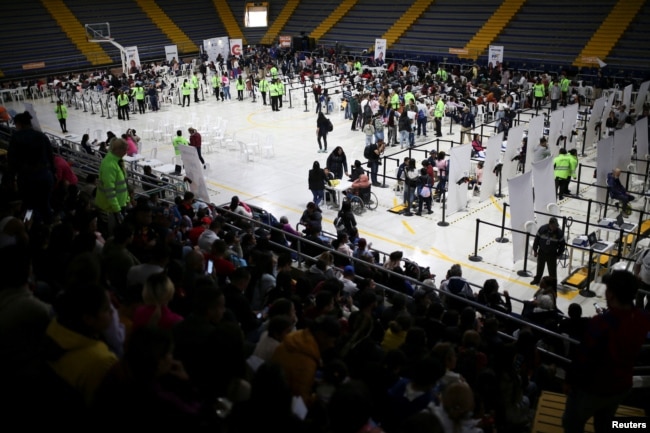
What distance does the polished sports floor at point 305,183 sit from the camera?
42.2ft

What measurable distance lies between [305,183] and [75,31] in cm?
3100

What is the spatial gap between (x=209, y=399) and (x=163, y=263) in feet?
6.93

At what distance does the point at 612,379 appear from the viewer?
4.48 metres

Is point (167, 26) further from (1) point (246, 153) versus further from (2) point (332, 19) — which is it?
(1) point (246, 153)

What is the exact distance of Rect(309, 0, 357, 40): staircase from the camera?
4522 centimetres

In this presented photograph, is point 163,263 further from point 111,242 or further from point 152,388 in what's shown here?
point 152,388

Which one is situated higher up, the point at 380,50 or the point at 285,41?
the point at 285,41

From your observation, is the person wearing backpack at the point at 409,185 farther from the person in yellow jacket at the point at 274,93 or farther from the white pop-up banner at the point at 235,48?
the white pop-up banner at the point at 235,48

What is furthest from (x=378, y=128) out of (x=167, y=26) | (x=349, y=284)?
(x=167, y=26)

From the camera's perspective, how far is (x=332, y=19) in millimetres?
45625

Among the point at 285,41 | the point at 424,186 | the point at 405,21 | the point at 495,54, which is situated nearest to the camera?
the point at 424,186

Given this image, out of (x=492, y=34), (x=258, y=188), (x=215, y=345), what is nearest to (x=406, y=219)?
(x=258, y=188)

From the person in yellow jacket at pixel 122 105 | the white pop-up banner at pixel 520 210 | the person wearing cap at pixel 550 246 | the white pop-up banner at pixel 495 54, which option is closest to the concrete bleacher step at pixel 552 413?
the person wearing cap at pixel 550 246

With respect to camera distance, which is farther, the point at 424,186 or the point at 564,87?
the point at 564,87
